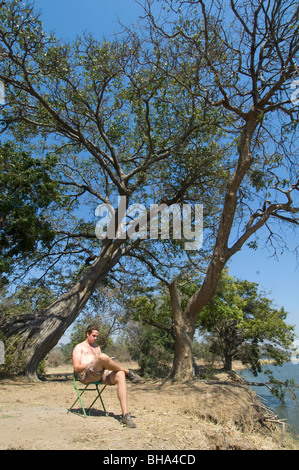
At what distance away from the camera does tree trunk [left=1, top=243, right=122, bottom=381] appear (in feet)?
30.7

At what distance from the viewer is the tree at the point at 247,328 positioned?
17562mm

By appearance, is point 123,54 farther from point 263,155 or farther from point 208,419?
point 208,419

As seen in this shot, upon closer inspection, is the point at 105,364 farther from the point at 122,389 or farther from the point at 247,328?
the point at 247,328

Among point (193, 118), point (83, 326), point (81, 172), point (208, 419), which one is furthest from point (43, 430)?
point (83, 326)

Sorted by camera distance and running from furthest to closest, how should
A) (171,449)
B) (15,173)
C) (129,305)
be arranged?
1. (129,305)
2. (15,173)
3. (171,449)

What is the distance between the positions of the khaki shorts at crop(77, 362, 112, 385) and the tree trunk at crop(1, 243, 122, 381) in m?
5.18

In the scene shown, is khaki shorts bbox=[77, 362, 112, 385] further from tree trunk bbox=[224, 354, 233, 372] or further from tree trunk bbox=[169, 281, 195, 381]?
tree trunk bbox=[224, 354, 233, 372]

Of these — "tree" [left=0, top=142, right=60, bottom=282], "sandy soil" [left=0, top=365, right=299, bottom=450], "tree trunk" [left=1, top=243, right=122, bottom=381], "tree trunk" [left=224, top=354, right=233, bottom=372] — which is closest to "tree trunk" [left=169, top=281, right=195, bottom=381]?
"sandy soil" [left=0, top=365, right=299, bottom=450]

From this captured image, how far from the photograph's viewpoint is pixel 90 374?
15.1 ft

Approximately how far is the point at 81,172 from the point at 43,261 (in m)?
3.83

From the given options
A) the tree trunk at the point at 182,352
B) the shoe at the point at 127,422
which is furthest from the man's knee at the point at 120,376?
the tree trunk at the point at 182,352

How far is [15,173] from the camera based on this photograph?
32.0 feet

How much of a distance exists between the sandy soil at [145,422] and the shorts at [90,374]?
1.52ft

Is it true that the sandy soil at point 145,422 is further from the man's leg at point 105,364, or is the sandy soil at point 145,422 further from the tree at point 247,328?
the tree at point 247,328
